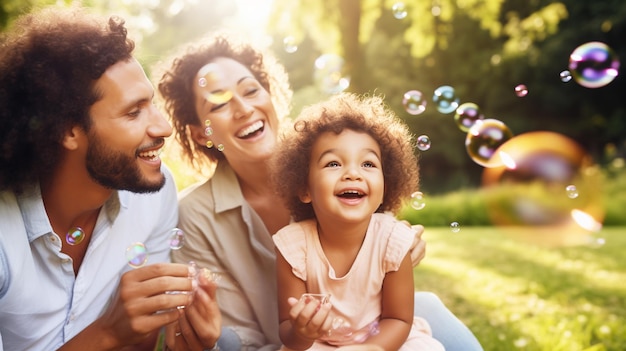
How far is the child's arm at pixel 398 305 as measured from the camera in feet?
7.51

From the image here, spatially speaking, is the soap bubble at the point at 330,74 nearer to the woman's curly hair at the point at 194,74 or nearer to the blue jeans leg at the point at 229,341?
the woman's curly hair at the point at 194,74

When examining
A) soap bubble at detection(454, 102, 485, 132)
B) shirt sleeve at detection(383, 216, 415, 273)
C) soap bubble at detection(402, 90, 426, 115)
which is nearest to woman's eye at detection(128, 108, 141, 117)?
shirt sleeve at detection(383, 216, 415, 273)

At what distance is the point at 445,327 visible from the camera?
276cm

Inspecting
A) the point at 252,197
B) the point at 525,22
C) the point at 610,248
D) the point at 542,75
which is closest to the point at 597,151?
the point at 542,75

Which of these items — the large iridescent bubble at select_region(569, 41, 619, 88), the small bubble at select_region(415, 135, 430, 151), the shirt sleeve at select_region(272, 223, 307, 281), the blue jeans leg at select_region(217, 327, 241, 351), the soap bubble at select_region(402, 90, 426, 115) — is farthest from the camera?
the large iridescent bubble at select_region(569, 41, 619, 88)

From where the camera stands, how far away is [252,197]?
2.91 metres

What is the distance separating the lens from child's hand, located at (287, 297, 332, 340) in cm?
200

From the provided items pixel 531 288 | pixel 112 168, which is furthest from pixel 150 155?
pixel 531 288

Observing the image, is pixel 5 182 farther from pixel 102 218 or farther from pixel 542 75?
pixel 542 75

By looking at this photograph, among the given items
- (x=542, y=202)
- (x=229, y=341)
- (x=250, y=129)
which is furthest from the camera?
(x=542, y=202)

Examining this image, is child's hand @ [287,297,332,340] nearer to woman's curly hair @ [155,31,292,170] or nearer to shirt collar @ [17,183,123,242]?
shirt collar @ [17,183,123,242]

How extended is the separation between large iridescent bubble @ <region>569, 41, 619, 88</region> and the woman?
1.35m

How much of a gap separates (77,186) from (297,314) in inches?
36.2

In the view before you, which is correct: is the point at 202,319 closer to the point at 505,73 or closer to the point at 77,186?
the point at 77,186
